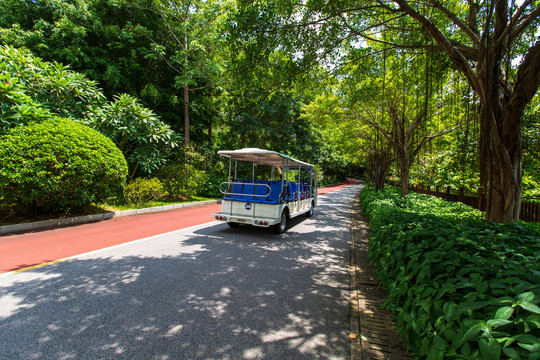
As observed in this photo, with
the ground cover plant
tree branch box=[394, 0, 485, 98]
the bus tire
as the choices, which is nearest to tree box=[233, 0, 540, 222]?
tree branch box=[394, 0, 485, 98]

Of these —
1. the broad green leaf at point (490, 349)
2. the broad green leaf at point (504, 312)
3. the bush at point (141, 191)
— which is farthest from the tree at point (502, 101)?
the bush at point (141, 191)

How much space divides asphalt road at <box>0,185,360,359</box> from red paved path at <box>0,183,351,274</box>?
564 millimetres

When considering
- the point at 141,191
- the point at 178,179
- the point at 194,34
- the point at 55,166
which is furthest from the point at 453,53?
the point at 194,34

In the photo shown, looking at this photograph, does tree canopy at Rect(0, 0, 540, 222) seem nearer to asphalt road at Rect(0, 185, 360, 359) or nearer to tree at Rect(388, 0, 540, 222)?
tree at Rect(388, 0, 540, 222)

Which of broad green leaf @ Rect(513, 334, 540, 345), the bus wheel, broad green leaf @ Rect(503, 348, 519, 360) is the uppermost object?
broad green leaf @ Rect(513, 334, 540, 345)

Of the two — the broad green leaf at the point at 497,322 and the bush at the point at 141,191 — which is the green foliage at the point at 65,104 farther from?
the broad green leaf at the point at 497,322

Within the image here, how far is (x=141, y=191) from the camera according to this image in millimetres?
10727

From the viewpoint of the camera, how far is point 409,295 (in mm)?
2141

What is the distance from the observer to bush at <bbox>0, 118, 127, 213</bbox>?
6211mm

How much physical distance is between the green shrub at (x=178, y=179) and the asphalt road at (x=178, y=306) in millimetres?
8114

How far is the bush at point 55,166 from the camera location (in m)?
6.21

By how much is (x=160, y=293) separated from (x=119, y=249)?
8.20 feet

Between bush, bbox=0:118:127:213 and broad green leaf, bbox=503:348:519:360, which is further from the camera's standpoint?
bush, bbox=0:118:127:213

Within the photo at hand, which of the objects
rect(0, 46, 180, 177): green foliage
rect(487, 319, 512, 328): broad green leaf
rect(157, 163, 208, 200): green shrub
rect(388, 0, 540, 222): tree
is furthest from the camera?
rect(157, 163, 208, 200): green shrub
